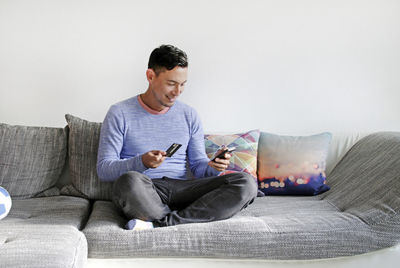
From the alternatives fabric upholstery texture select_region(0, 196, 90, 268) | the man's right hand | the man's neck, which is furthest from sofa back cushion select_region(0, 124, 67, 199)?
the man's right hand

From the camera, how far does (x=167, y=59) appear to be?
2297 mm

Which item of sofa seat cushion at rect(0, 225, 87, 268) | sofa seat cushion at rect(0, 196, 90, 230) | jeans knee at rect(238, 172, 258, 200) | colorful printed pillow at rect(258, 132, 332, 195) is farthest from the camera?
colorful printed pillow at rect(258, 132, 332, 195)

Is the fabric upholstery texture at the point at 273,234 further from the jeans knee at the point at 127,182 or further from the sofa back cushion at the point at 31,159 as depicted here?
the sofa back cushion at the point at 31,159

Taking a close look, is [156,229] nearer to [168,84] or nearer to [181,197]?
[181,197]

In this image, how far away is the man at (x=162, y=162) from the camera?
6.59 ft

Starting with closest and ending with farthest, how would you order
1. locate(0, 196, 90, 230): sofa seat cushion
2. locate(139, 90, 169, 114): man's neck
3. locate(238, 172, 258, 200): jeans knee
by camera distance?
locate(0, 196, 90, 230): sofa seat cushion → locate(238, 172, 258, 200): jeans knee → locate(139, 90, 169, 114): man's neck

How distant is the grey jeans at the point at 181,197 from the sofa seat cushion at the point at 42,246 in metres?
0.25

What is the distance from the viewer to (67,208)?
2223 mm

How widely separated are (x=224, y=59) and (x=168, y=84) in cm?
76

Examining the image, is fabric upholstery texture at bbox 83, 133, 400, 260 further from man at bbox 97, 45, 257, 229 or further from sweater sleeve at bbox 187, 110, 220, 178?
sweater sleeve at bbox 187, 110, 220, 178

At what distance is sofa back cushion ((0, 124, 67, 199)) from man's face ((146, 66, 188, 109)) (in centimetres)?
62

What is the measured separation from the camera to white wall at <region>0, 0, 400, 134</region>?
9.42ft

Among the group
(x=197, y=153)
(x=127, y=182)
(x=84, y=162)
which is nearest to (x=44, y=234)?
Result: (x=127, y=182)

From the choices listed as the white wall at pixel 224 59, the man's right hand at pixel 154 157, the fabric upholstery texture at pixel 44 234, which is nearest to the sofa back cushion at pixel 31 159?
the fabric upholstery texture at pixel 44 234
